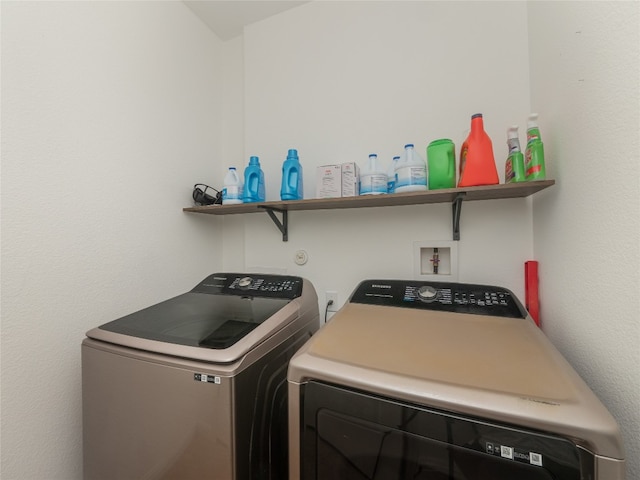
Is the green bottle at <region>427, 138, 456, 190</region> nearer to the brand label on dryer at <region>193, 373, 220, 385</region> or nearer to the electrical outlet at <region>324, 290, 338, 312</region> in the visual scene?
the electrical outlet at <region>324, 290, 338, 312</region>

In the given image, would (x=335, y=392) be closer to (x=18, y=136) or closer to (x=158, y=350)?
(x=158, y=350)

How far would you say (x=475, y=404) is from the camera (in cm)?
55

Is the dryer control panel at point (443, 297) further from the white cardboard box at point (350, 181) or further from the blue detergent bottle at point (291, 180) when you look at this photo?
the blue detergent bottle at point (291, 180)

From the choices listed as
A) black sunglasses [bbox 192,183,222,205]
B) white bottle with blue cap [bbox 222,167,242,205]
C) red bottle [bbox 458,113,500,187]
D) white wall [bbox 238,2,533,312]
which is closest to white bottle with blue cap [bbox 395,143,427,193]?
red bottle [bbox 458,113,500,187]

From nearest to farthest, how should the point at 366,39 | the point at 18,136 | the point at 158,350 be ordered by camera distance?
the point at 158,350 → the point at 18,136 → the point at 366,39

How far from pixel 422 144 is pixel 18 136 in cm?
174

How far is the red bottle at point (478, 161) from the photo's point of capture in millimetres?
1133

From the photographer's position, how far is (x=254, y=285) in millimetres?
1431

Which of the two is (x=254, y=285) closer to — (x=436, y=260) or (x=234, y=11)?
(x=436, y=260)

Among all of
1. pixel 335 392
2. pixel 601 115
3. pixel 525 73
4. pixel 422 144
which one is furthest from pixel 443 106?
pixel 335 392

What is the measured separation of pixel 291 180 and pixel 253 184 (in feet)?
0.81

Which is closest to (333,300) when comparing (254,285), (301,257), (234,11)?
(301,257)

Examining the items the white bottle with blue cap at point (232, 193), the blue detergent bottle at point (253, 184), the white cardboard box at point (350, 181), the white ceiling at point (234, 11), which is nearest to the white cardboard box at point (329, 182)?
the white cardboard box at point (350, 181)

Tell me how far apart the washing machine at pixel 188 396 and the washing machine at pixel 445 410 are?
7.7 inches
